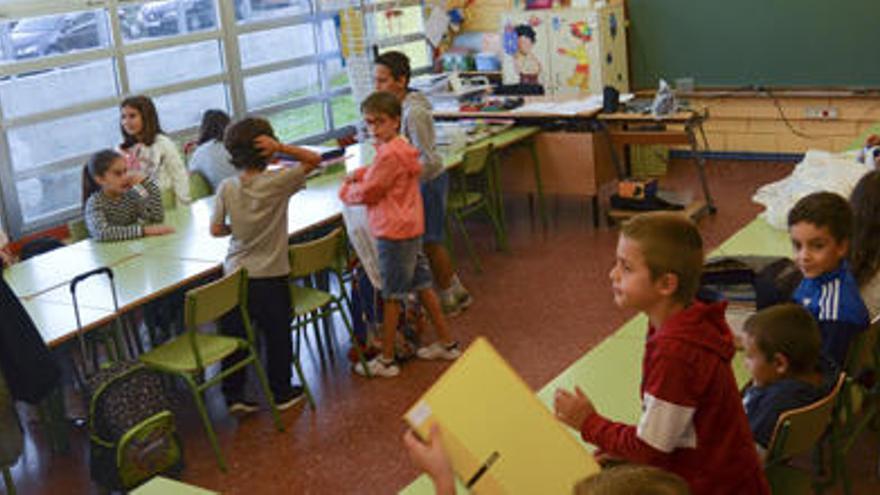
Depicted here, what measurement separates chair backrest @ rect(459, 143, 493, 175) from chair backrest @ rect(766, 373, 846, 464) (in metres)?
4.19

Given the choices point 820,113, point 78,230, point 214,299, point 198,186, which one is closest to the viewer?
point 214,299

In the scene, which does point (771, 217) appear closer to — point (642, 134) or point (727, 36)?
point (642, 134)

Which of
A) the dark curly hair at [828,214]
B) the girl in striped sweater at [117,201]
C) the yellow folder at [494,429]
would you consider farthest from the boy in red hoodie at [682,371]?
the girl in striped sweater at [117,201]

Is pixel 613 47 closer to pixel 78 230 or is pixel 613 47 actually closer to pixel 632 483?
pixel 78 230

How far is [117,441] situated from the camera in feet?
14.2

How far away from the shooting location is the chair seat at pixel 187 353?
473 centimetres

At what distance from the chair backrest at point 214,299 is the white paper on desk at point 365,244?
795 millimetres

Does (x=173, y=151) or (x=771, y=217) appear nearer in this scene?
(x=771, y=217)

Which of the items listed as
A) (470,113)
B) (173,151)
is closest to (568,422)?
(173,151)

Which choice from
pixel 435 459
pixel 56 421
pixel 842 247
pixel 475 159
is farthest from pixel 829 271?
pixel 475 159

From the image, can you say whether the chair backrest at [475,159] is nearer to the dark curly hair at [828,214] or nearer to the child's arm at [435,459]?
the dark curly hair at [828,214]

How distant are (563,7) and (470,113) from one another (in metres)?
1.73

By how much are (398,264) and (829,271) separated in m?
2.37

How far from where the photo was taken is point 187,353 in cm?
484
